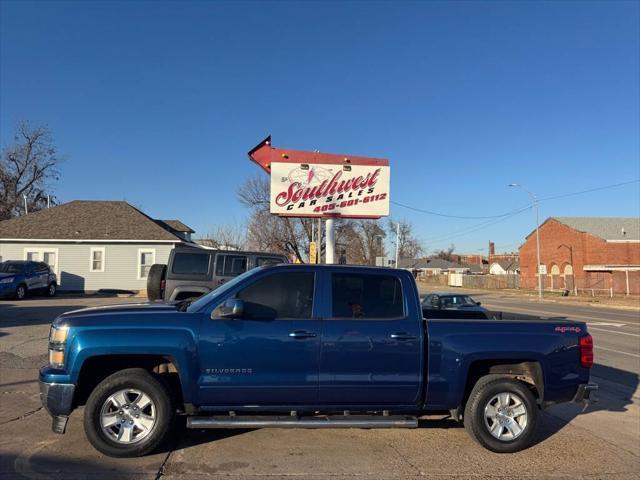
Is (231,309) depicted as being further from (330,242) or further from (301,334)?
(330,242)

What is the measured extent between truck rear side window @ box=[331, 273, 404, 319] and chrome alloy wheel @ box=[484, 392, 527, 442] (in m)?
1.35

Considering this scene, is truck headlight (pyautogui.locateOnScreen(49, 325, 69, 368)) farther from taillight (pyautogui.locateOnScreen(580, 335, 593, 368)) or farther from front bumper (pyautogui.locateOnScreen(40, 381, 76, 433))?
taillight (pyautogui.locateOnScreen(580, 335, 593, 368))

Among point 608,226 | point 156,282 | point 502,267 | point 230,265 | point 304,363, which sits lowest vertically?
point 304,363

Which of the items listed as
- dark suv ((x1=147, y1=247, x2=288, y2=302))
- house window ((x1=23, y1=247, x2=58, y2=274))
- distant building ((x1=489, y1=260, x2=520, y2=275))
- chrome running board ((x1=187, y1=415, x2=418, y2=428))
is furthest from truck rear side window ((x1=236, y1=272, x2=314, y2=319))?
distant building ((x1=489, y1=260, x2=520, y2=275))

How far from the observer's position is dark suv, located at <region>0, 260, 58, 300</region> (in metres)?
21.5

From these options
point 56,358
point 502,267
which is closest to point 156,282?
point 56,358

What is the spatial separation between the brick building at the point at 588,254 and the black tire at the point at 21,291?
46.1m

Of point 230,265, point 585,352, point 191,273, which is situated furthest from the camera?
point 230,265

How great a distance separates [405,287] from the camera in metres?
5.28

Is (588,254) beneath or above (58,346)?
above

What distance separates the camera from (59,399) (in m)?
4.62

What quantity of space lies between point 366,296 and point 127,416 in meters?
2.60

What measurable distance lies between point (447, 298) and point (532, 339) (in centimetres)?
1324

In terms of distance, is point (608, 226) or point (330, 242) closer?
point (330, 242)
